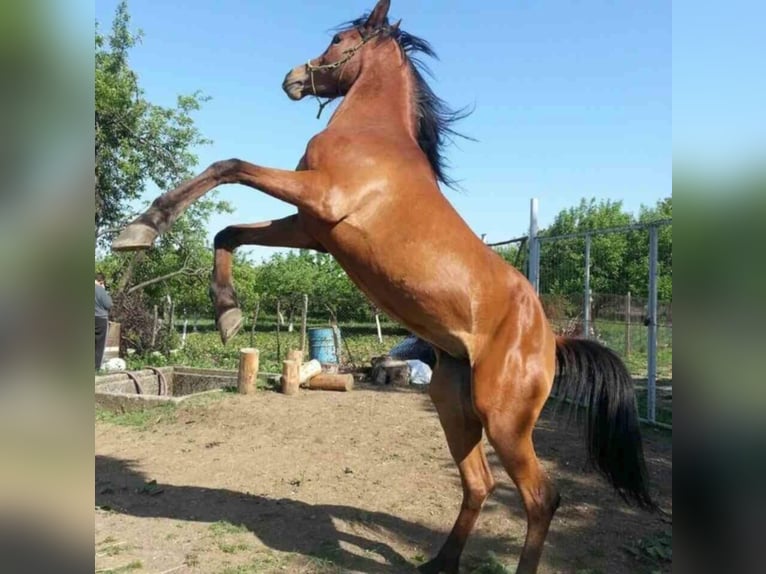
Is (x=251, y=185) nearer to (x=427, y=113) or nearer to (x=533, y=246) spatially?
(x=427, y=113)

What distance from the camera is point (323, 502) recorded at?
5184 mm

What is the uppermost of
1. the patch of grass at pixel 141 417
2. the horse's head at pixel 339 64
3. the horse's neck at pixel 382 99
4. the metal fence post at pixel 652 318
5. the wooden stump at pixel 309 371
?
the horse's head at pixel 339 64

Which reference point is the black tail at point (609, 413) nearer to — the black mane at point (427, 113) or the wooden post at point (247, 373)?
the black mane at point (427, 113)

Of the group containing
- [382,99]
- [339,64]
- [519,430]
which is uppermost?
[339,64]

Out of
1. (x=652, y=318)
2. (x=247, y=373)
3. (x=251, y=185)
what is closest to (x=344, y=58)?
(x=251, y=185)

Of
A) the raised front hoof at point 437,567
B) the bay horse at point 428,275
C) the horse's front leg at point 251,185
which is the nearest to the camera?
the horse's front leg at point 251,185

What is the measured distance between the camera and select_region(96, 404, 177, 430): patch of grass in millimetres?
8367

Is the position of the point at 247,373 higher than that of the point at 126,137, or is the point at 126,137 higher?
the point at 126,137

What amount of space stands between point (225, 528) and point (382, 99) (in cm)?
339

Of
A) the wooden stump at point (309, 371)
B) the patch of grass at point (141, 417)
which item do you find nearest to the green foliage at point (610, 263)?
the wooden stump at point (309, 371)

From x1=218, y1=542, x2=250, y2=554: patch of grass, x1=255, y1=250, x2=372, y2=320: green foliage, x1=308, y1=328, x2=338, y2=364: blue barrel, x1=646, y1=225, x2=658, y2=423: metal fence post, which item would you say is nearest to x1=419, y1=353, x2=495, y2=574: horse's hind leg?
x1=218, y1=542, x2=250, y2=554: patch of grass

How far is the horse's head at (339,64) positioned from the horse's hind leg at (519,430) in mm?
2273

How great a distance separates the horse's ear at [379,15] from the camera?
4.18 meters
